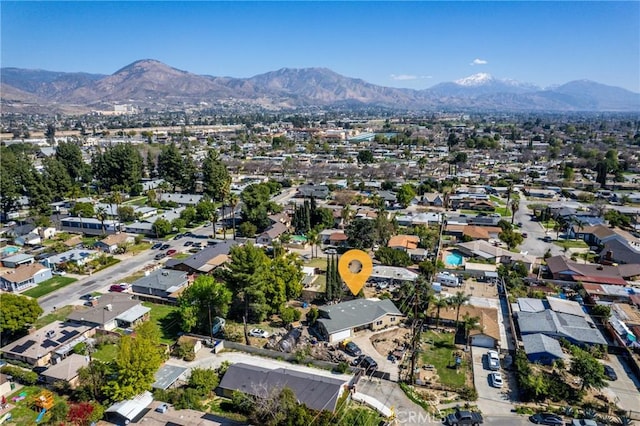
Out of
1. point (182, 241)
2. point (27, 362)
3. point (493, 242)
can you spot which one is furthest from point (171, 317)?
point (493, 242)

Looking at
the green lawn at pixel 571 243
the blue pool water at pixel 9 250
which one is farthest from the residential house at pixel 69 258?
the green lawn at pixel 571 243

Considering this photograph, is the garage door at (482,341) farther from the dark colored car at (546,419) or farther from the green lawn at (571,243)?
the green lawn at (571,243)

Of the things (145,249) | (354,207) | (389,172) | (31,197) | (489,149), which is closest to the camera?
(145,249)

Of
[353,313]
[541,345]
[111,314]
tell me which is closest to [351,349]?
[353,313]

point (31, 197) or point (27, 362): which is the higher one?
point (31, 197)

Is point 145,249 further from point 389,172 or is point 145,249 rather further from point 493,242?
point 389,172

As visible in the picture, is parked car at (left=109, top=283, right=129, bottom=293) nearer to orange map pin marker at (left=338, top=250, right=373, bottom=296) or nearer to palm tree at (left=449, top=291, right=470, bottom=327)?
orange map pin marker at (left=338, top=250, right=373, bottom=296)
